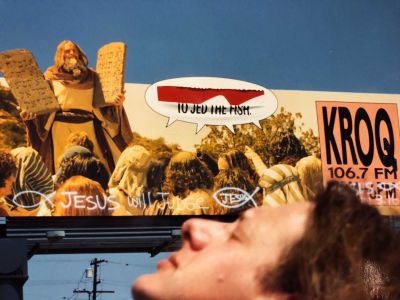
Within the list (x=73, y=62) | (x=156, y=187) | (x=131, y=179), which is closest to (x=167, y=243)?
(x=156, y=187)

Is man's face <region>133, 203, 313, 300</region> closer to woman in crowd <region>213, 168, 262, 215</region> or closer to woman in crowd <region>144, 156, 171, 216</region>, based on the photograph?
woman in crowd <region>144, 156, 171, 216</region>

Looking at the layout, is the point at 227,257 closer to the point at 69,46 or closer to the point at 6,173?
the point at 6,173

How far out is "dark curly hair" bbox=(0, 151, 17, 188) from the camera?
38.9 feet

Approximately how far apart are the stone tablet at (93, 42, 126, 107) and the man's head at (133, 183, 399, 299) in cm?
1158

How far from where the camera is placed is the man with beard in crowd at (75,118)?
12.3m

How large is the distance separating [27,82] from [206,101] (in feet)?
11.3

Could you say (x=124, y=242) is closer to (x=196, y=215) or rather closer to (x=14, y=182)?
(x=196, y=215)

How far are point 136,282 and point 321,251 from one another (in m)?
0.36

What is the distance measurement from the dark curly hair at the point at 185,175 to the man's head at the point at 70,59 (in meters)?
2.48

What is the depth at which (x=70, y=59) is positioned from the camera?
42.3 feet

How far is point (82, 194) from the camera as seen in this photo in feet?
40.2

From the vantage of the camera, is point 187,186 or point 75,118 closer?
point 75,118

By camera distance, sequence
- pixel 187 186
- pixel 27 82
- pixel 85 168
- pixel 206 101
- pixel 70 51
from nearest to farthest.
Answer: pixel 85 168 → pixel 27 82 → pixel 187 186 → pixel 70 51 → pixel 206 101

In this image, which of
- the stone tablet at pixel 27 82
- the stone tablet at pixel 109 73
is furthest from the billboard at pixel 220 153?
the stone tablet at pixel 27 82
